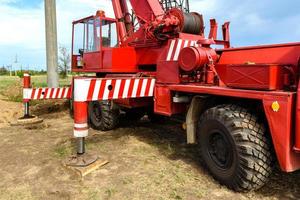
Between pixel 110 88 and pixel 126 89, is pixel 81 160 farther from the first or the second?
pixel 126 89

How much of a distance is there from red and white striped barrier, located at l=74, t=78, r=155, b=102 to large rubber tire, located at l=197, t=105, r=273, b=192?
61.2 inches

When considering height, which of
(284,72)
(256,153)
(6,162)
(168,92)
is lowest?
(6,162)

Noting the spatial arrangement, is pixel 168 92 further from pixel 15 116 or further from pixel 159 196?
pixel 15 116

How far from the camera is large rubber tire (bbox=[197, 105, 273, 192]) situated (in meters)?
3.62

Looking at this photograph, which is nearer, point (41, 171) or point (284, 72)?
point (284, 72)

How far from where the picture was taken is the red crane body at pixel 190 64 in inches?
134

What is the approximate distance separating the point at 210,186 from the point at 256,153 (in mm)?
749

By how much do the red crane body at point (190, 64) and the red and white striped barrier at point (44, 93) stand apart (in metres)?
0.68

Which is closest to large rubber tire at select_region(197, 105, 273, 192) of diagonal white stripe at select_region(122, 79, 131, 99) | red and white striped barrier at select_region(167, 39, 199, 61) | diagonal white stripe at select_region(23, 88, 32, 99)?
diagonal white stripe at select_region(122, 79, 131, 99)

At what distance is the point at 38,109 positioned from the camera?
10.1m

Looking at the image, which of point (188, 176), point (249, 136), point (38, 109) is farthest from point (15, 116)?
point (249, 136)

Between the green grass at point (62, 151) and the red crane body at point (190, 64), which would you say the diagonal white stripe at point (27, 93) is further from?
the green grass at point (62, 151)

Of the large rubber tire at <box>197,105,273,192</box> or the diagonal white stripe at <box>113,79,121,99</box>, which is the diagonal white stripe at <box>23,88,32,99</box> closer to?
the diagonal white stripe at <box>113,79,121,99</box>

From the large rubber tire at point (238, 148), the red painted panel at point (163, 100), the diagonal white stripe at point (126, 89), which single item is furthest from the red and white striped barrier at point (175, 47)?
the large rubber tire at point (238, 148)
